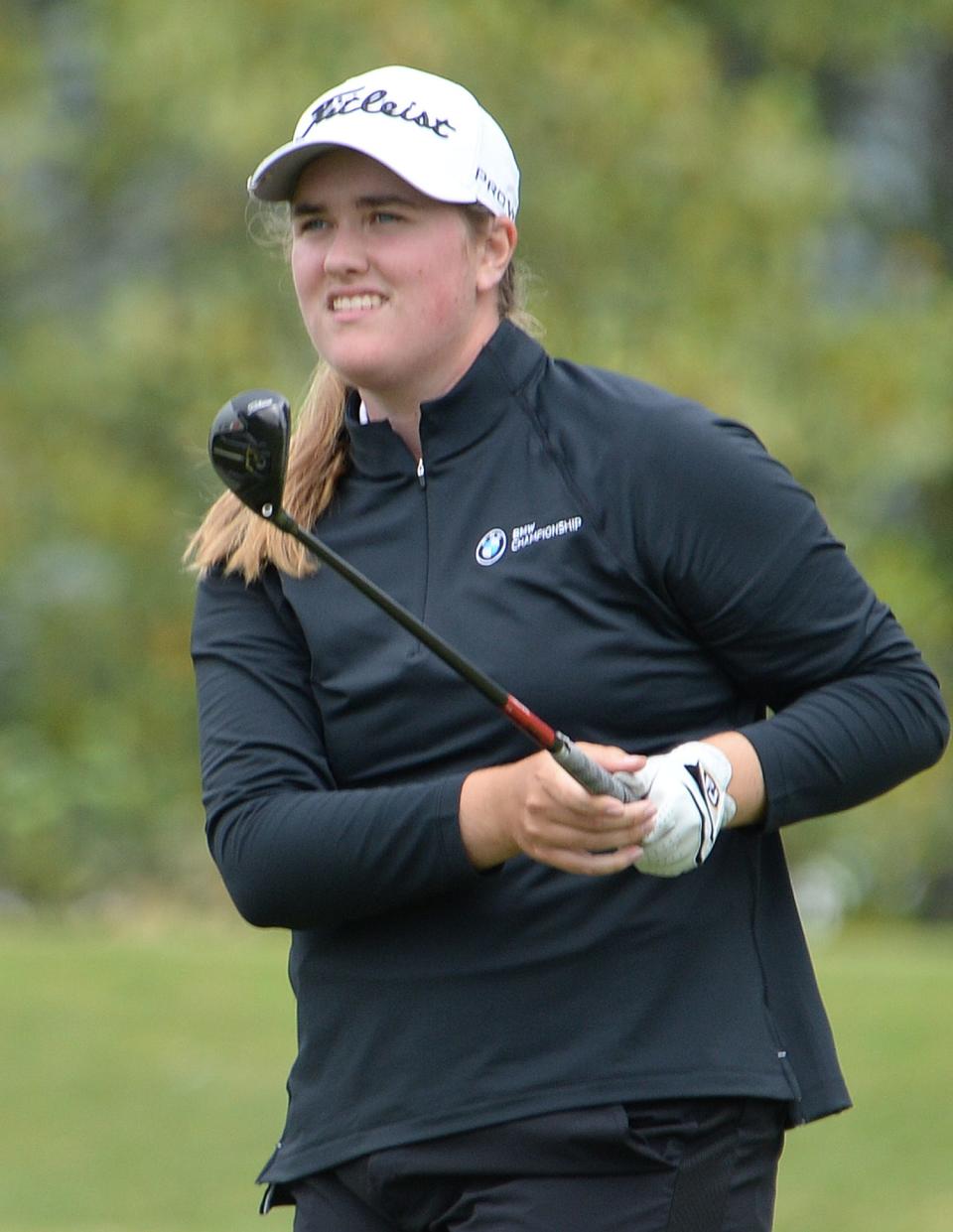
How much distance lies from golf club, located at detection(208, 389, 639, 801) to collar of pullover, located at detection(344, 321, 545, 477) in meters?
0.34

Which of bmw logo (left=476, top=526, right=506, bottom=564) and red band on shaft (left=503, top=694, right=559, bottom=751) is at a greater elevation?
bmw logo (left=476, top=526, right=506, bottom=564)

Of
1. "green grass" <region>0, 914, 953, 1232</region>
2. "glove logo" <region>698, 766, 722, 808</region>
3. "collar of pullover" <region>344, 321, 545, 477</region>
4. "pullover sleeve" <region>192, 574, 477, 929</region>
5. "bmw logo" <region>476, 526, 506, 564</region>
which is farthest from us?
"green grass" <region>0, 914, 953, 1232</region>

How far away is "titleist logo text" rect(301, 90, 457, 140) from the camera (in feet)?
10.1

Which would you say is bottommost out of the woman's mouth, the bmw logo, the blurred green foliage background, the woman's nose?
the bmw logo

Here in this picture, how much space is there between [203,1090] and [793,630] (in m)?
5.52

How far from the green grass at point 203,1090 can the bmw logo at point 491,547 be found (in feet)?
13.7

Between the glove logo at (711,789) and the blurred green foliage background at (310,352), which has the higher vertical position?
the blurred green foliage background at (310,352)

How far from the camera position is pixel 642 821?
8.77ft

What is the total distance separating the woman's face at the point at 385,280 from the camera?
3.08 meters

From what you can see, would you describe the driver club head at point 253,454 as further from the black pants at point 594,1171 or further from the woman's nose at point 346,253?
the black pants at point 594,1171

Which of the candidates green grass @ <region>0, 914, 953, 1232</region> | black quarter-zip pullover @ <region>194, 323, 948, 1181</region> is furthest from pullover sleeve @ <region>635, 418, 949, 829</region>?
green grass @ <region>0, 914, 953, 1232</region>

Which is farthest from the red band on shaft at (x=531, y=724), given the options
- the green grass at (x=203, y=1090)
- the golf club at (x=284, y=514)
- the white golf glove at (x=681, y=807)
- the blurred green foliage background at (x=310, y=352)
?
the blurred green foliage background at (x=310, y=352)

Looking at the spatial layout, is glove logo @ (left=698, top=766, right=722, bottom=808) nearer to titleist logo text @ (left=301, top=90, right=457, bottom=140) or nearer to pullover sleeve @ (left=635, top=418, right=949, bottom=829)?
pullover sleeve @ (left=635, top=418, right=949, bottom=829)

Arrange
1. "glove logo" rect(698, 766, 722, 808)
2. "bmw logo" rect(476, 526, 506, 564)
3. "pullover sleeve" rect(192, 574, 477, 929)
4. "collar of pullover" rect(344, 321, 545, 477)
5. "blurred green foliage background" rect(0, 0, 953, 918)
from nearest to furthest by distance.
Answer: "glove logo" rect(698, 766, 722, 808)
"pullover sleeve" rect(192, 574, 477, 929)
"bmw logo" rect(476, 526, 506, 564)
"collar of pullover" rect(344, 321, 545, 477)
"blurred green foliage background" rect(0, 0, 953, 918)
